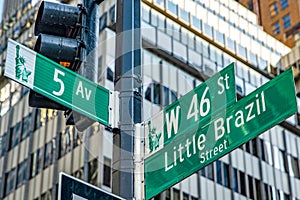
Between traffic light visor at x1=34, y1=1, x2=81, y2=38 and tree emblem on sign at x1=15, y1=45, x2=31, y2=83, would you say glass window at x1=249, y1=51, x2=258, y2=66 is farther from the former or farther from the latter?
tree emblem on sign at x1=15, y1=45, x2=31, y2=83

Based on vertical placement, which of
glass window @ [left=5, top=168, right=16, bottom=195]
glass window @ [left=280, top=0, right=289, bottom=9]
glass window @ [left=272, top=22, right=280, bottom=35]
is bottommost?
glass window @ [left=5, top=168, right=16, bottom=195]

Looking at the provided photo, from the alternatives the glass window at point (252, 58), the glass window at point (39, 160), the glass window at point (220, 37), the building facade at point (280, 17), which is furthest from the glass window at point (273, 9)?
the glass window at point (39, 160)

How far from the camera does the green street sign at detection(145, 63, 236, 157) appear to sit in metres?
5.96

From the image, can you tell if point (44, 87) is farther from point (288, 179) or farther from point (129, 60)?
point (288, 179)

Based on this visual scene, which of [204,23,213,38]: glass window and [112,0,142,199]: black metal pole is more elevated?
[204,23,213,38]: glass window

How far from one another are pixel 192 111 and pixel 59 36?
1.37 m

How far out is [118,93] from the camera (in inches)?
239

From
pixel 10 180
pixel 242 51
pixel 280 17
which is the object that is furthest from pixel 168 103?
pixel 280 17

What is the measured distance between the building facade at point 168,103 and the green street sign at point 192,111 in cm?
2752

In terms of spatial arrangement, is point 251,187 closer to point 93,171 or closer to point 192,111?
point 93,171

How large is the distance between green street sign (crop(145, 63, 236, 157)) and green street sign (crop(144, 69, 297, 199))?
6 centimetres

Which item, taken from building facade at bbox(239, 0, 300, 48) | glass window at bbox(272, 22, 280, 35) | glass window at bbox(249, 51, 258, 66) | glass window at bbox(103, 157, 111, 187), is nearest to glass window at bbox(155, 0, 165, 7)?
glass window at bbox(249, 51, 258, 66)

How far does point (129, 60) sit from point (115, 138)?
2.51 ft

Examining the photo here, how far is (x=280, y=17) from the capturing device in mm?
99938
